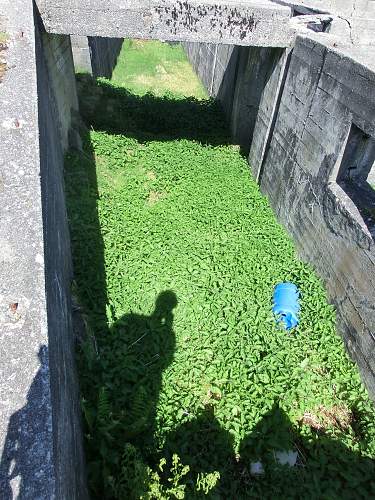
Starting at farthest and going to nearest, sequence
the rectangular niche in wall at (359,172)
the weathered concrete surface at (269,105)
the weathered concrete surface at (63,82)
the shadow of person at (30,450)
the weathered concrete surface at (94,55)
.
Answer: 1. the weathered concrete surface at (94,55)
2. the weathered concrete surface at (269,105)
3. the weathered concrete surface at (63,82)
4. the rectangular niche in wall at (359,172)
5. the shadow of person at (30,450)

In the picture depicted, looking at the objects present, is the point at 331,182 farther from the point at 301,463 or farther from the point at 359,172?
the point at 301,463

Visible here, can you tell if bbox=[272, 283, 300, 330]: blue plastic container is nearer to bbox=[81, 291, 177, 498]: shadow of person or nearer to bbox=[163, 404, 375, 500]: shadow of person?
bbox=[163, 404, 375, 500]: shadow of person

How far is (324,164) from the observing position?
5.09m

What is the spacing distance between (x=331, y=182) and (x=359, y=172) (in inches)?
19.1

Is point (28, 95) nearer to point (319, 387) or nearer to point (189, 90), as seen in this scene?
point (319, 387)

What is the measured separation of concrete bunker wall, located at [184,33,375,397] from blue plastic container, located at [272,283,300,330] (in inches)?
19.8

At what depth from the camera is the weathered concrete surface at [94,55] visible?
9261mm

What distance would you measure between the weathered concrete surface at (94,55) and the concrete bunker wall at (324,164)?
4.57 metres

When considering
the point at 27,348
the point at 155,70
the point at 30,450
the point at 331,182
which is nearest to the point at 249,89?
the point at 331,182

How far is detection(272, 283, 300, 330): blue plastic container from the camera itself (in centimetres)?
482

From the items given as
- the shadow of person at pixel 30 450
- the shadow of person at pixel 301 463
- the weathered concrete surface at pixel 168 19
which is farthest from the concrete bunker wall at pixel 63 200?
the shadow of person at pixel 301 463

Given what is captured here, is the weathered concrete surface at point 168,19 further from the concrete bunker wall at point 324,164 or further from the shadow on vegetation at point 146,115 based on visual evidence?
the shadow on vegetation at point 146,115

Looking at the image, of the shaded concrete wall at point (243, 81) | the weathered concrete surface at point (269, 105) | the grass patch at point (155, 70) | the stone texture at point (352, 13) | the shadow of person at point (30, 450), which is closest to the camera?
the shadow of person at point (30, 450)

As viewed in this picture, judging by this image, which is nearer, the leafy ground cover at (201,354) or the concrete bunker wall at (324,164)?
the leafy ground cover at (201,354)
